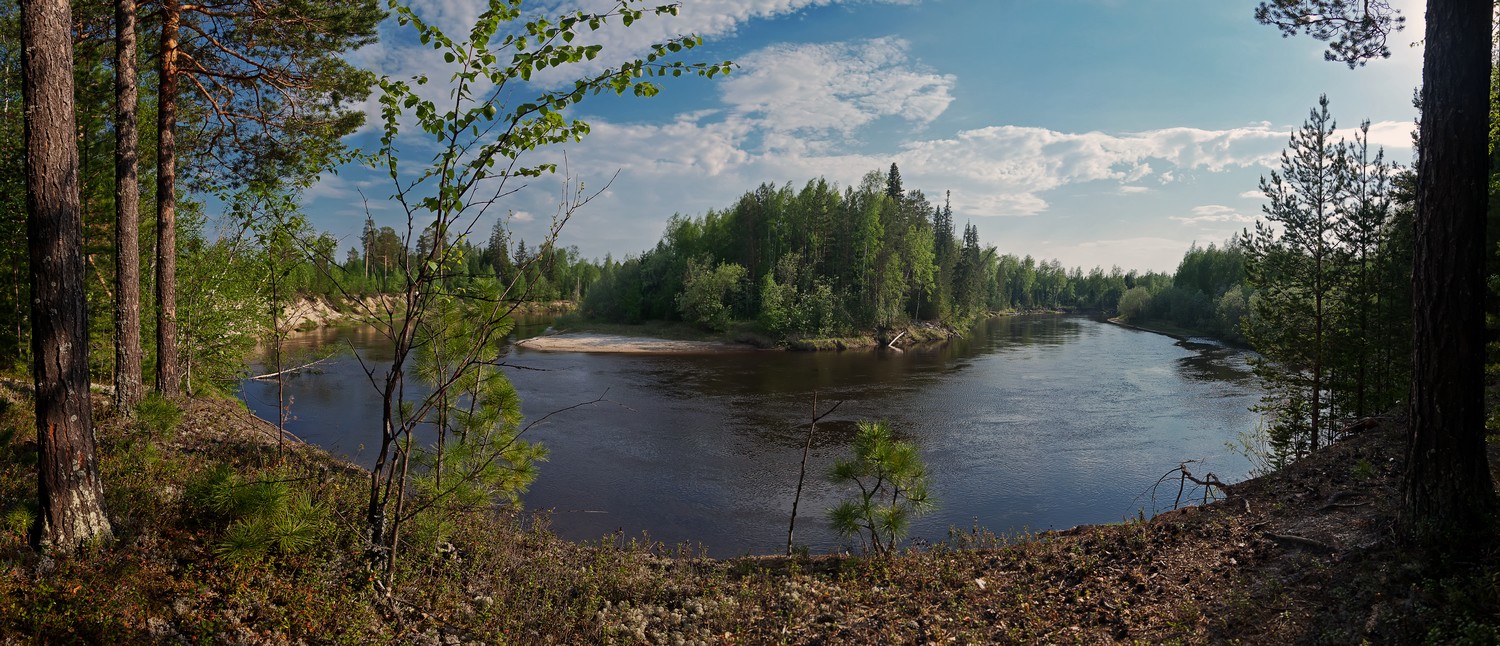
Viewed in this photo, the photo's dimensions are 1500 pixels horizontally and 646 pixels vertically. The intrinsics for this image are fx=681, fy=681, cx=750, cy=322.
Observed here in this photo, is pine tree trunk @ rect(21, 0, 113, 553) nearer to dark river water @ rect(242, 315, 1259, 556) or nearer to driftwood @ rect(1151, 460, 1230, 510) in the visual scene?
dark river water @ rect(242, 315, 1259, 556)

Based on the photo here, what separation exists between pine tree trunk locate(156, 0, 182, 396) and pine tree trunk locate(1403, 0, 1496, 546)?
14.8 metres

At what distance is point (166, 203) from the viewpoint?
1020 cm

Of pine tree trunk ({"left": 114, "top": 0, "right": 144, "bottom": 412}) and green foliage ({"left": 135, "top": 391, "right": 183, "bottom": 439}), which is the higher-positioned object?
pine tree trunk ({"left": 114, "top": 0, "right": 144, "bottom": 412})

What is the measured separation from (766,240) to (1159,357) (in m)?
33.0

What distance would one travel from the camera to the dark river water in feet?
45.2

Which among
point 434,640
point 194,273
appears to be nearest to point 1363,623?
point 434,640

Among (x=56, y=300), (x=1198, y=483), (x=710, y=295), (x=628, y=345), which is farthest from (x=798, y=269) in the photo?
(x=56, y=300)

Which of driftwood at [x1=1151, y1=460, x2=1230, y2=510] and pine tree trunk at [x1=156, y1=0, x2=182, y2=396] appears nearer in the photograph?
pine tree trunk at [x1=156, y1=0, x2=182, y2=396]

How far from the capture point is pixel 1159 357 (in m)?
44.5

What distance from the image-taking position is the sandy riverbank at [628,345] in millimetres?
49688

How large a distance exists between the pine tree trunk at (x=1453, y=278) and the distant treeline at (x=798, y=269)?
155 feet

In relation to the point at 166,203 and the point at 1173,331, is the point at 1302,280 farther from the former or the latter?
the point at 1173,331

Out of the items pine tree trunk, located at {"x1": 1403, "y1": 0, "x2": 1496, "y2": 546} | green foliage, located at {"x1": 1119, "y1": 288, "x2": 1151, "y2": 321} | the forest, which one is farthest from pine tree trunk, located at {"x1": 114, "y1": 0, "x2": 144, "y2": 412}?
green foliage, located at {"x1": 1119, "y1": 288, "x2": 1151, "y2": 321}

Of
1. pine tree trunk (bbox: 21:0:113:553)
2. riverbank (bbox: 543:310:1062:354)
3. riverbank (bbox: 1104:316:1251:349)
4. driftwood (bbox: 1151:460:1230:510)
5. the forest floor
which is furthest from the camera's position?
riverbank (bbox: 1104:316:1251:349)
